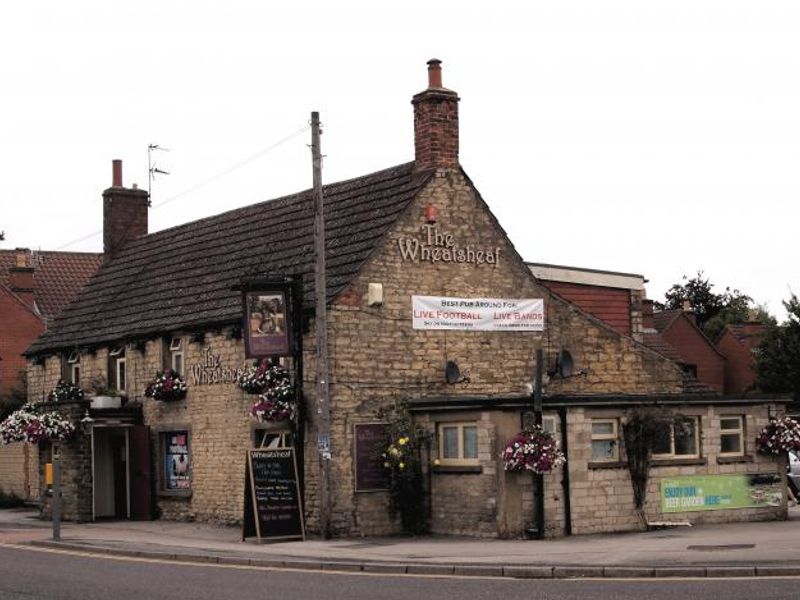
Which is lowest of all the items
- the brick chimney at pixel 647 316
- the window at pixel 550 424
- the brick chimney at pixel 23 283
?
the window at pixel 550 424

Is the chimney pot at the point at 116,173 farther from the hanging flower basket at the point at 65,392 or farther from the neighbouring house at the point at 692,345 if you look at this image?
the neighbouring house at the point at 692,345

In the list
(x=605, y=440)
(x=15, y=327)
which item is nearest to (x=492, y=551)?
(x=605, y=440)

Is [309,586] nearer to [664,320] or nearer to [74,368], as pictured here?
[74,368]

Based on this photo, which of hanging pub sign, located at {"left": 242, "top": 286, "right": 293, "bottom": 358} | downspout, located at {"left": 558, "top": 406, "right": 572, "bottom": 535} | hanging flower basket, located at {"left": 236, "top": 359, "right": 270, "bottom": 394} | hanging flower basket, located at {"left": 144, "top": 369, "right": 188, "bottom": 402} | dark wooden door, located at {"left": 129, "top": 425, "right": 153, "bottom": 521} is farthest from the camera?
dark wooden door, located at {"left": 129, "top": 425, "right": 153, "bottom": 521}

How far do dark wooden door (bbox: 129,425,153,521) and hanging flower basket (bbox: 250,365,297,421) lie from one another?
256 inches

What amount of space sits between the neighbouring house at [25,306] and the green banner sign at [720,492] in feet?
70.3

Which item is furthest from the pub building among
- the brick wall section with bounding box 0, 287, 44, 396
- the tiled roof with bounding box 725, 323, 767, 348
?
the tiled roof with bounding box 725, 323, 767, 348

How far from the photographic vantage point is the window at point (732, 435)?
27.4m

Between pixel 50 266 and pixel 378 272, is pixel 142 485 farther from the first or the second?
pixel 50 266

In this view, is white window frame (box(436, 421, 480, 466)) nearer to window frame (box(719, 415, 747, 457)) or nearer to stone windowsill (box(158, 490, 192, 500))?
window frame (box(719, 415, 747, 457))

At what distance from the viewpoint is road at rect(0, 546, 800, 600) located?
15773 millimetres

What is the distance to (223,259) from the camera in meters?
33.7

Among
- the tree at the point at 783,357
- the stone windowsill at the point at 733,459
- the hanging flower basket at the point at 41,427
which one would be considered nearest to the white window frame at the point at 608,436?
the stone windowsill at the point at 733,459

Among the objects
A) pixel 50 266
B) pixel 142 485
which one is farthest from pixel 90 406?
pixel 50 266
